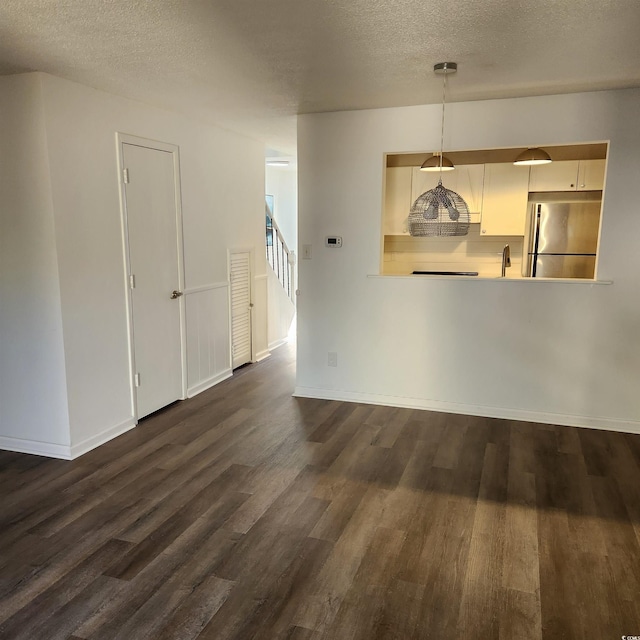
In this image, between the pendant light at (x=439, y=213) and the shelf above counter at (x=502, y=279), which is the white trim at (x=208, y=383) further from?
the pendant light at (x=439, y=213)

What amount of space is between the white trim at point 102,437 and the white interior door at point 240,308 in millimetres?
1662

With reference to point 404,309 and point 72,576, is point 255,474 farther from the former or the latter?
point 404,309

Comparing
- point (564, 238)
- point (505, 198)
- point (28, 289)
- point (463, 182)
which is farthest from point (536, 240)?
point (28, 289)

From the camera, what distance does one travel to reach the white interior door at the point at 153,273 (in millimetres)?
3789

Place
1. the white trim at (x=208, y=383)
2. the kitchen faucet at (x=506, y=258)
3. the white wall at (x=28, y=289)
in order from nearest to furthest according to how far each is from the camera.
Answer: the white wall at (x=28, y=289) < the white trim at (x=208, y=383) < the kitchen faucet at (x=506, y=258)

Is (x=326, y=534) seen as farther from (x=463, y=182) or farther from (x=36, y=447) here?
(x=463, y=182)

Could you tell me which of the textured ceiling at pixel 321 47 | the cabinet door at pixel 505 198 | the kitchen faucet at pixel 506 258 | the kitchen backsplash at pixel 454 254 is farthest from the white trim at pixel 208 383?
the cabinet door at pixel 505 198

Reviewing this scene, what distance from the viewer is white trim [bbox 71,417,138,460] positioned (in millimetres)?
3375

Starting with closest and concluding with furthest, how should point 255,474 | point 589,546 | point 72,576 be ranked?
point 72,576, point 589,546, point 255,474

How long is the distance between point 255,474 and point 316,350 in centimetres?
160

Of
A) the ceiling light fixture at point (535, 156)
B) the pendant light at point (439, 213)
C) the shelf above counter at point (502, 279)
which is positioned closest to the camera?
the pendant light at point (439, 213)

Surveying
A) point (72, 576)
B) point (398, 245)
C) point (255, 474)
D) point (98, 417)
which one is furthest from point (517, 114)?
point (72, 576)

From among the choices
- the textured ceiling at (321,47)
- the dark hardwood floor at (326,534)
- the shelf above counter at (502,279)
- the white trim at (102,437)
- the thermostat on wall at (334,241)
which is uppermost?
the textured ceiling at (321,47)

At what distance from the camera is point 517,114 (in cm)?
374
